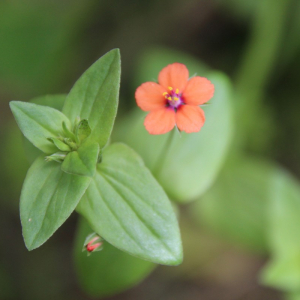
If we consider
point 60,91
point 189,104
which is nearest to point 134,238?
point 189,104

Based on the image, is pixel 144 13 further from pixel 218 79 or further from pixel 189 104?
pixel 189 104

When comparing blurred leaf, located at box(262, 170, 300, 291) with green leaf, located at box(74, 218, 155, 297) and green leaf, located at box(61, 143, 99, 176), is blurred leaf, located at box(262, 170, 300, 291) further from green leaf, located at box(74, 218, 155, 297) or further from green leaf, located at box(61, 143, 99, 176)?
green leaf, located at box(61, 143, 99, 176)

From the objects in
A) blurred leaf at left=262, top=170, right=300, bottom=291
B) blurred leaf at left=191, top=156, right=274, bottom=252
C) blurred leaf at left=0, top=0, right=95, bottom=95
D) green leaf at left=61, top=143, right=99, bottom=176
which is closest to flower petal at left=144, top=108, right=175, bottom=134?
green leaf at left=61, top=143, right=99, bottom=176

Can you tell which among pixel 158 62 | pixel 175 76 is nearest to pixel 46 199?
pixel 175 76

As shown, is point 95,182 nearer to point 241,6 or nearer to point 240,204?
point 240,204

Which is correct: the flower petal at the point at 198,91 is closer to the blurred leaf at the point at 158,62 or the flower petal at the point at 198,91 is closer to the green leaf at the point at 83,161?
the green leaf at the point at 83,161
